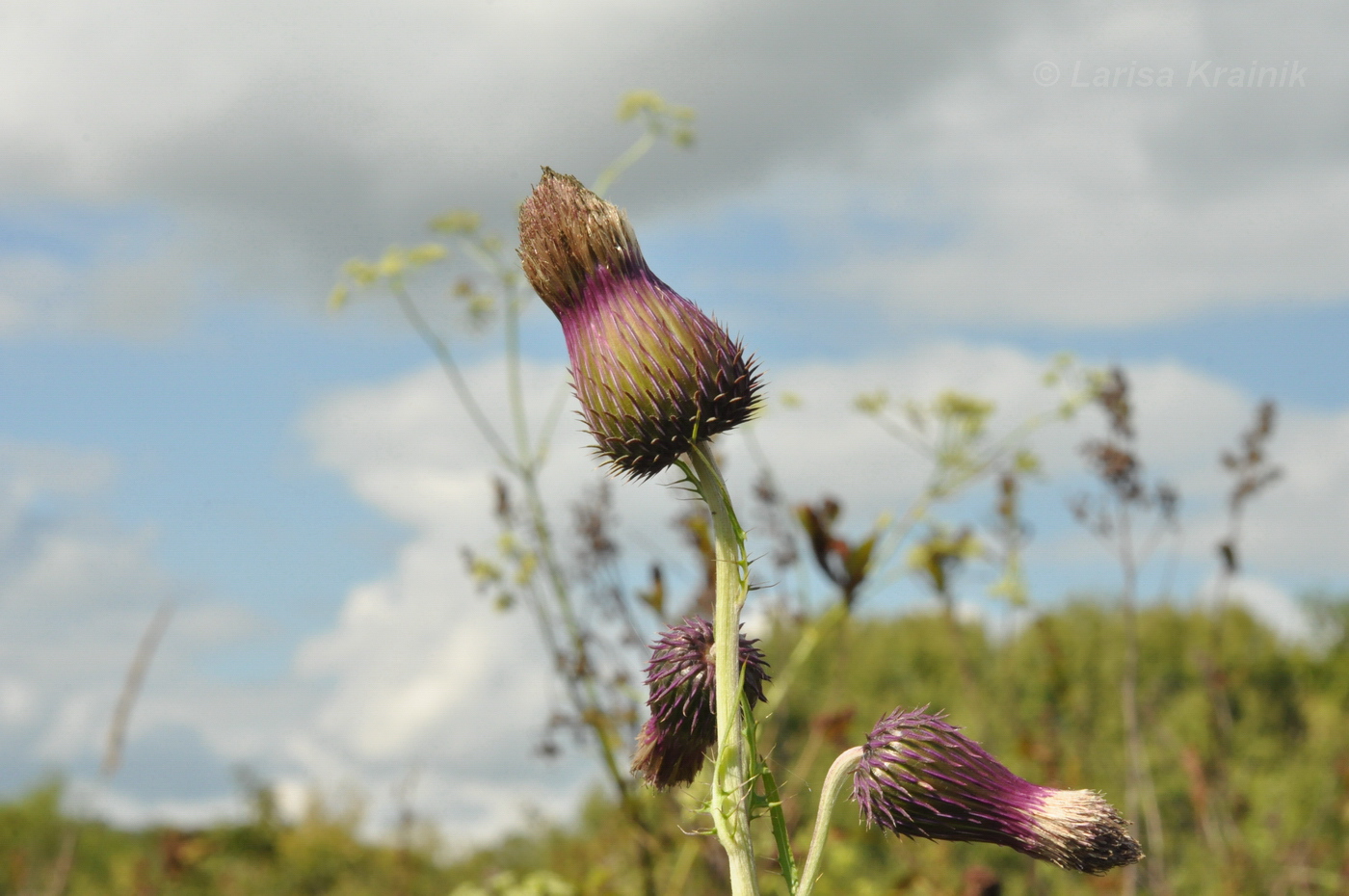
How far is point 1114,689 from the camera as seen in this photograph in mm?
14914

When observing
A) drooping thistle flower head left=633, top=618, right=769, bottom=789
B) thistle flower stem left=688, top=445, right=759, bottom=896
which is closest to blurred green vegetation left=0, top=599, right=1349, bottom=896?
drooping thistle flower head left=633, top=618, right=769, bottom=789

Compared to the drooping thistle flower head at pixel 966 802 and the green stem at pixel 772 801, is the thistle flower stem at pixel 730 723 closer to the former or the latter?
the green stem at pixel 772 801

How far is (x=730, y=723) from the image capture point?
165cm

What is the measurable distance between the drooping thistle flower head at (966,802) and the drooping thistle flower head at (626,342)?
54 cm

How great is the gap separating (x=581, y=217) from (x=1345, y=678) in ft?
53.3

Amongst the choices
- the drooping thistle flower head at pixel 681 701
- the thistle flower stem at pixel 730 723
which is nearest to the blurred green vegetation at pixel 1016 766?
the drooping thistle flower head at pixel 681 701

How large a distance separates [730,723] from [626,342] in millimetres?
613

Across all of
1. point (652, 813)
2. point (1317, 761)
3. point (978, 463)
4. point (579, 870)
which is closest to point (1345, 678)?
point (1317, 761)

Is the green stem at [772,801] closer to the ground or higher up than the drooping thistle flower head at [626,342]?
closer to the ground

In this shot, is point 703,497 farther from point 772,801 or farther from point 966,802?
point 966,802

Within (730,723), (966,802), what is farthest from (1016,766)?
(730,723)

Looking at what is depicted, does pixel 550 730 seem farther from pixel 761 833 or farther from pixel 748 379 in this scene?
pixel 748 379

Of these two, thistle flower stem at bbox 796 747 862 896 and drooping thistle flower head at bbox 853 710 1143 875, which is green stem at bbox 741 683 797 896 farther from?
drooping thistle flower head at bbox 853 710 1143 875

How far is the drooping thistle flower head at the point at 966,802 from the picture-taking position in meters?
1.81
